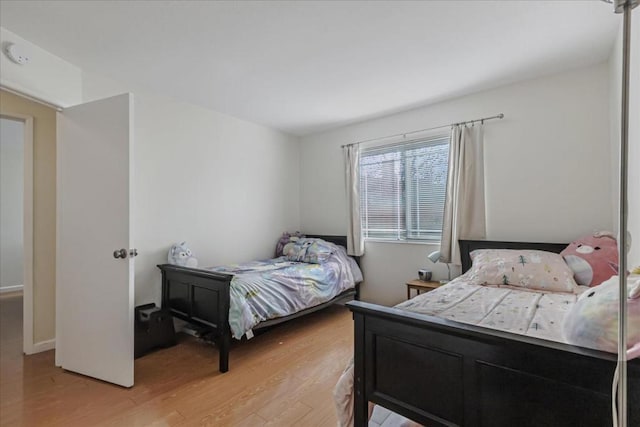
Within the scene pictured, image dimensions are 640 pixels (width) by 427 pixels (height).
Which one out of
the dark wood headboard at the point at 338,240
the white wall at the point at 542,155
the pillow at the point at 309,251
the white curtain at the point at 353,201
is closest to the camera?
the white wall at the point at 542,155

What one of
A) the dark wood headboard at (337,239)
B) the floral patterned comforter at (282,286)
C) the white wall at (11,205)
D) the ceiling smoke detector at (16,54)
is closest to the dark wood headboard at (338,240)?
the dark wood headboard at (337,239)

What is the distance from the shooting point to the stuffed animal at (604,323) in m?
0.86

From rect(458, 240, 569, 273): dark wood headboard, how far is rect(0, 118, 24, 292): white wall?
6656 millimetres

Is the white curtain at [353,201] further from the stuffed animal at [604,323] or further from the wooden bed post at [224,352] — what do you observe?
the stuffed animal at [604,323]

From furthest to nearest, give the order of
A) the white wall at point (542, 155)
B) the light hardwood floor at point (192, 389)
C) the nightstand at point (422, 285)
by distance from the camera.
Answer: the nightstand at point (422, 285), the white wall at point (542, 155), the light hardwood floor at point (192, 389)

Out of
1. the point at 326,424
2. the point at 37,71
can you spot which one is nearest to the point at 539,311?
the point at 326,424

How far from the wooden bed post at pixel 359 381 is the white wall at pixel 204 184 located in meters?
2.39

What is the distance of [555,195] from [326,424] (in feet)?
8.88

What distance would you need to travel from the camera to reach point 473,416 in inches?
43.9

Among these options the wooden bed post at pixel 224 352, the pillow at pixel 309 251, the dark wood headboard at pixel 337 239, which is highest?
the dark wood headboard at pixel 337 239

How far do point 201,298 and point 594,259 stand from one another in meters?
3.09

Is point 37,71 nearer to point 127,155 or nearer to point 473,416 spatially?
point 127,155

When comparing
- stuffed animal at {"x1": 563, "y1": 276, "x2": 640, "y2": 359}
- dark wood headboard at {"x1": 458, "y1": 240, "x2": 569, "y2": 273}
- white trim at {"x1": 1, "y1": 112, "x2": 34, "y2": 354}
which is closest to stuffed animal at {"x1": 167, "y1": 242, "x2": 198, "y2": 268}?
white trim at {"x1": 1, "y1": 112, "x2": 34, "y2": 354}

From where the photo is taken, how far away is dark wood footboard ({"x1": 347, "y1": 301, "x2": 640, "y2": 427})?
0.91 meters
